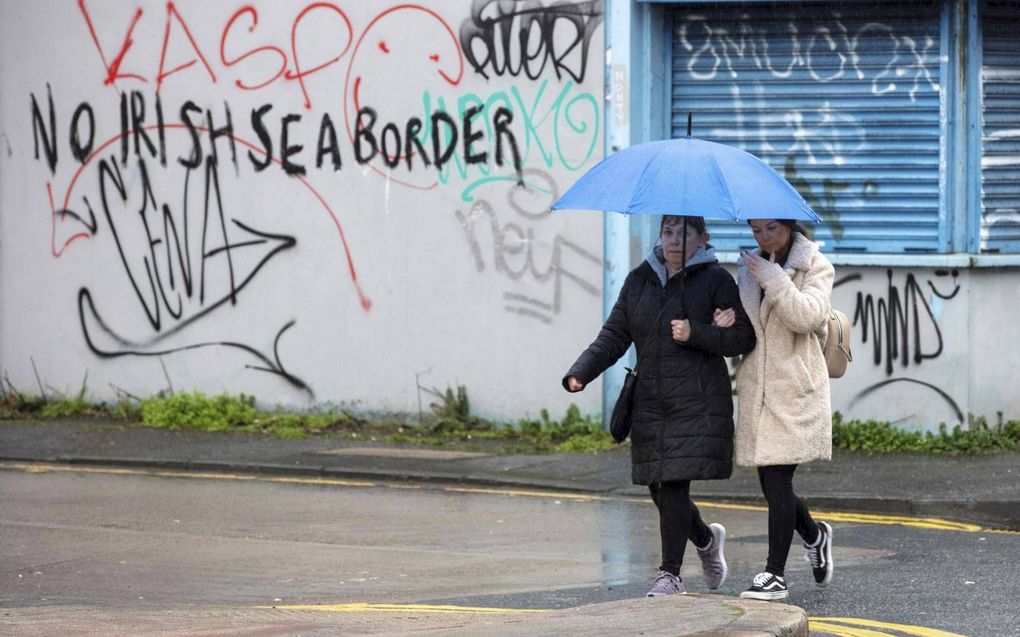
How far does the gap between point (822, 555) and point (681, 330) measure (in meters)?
1.31

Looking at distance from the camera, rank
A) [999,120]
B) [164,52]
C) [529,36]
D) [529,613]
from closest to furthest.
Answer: [529,613] → [999,120] → [529,36] → [164,52]

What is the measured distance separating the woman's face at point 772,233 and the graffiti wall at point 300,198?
5.93 m

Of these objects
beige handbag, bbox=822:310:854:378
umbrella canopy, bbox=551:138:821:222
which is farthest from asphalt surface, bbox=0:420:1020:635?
umbrella canopy, bbox=551:138:821:222

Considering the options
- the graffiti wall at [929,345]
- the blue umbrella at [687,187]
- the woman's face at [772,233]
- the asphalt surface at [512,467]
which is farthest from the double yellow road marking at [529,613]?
the graffiti wall at [929,345]

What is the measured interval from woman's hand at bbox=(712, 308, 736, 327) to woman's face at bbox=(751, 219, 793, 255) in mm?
393

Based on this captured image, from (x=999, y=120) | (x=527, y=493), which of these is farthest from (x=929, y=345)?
(x=527, y=493)

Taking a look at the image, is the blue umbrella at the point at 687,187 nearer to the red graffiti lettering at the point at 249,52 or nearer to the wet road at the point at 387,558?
the wet road at the point at 387,558

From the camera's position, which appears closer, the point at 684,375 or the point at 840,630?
the point at 840,630

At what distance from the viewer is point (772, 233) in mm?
7523

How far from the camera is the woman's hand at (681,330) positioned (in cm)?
721

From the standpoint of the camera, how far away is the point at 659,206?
6.89m

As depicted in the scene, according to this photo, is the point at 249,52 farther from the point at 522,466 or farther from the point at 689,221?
the point at 689,221

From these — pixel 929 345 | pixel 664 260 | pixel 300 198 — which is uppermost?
pixel 300 198

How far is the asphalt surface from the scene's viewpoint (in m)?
10.5
